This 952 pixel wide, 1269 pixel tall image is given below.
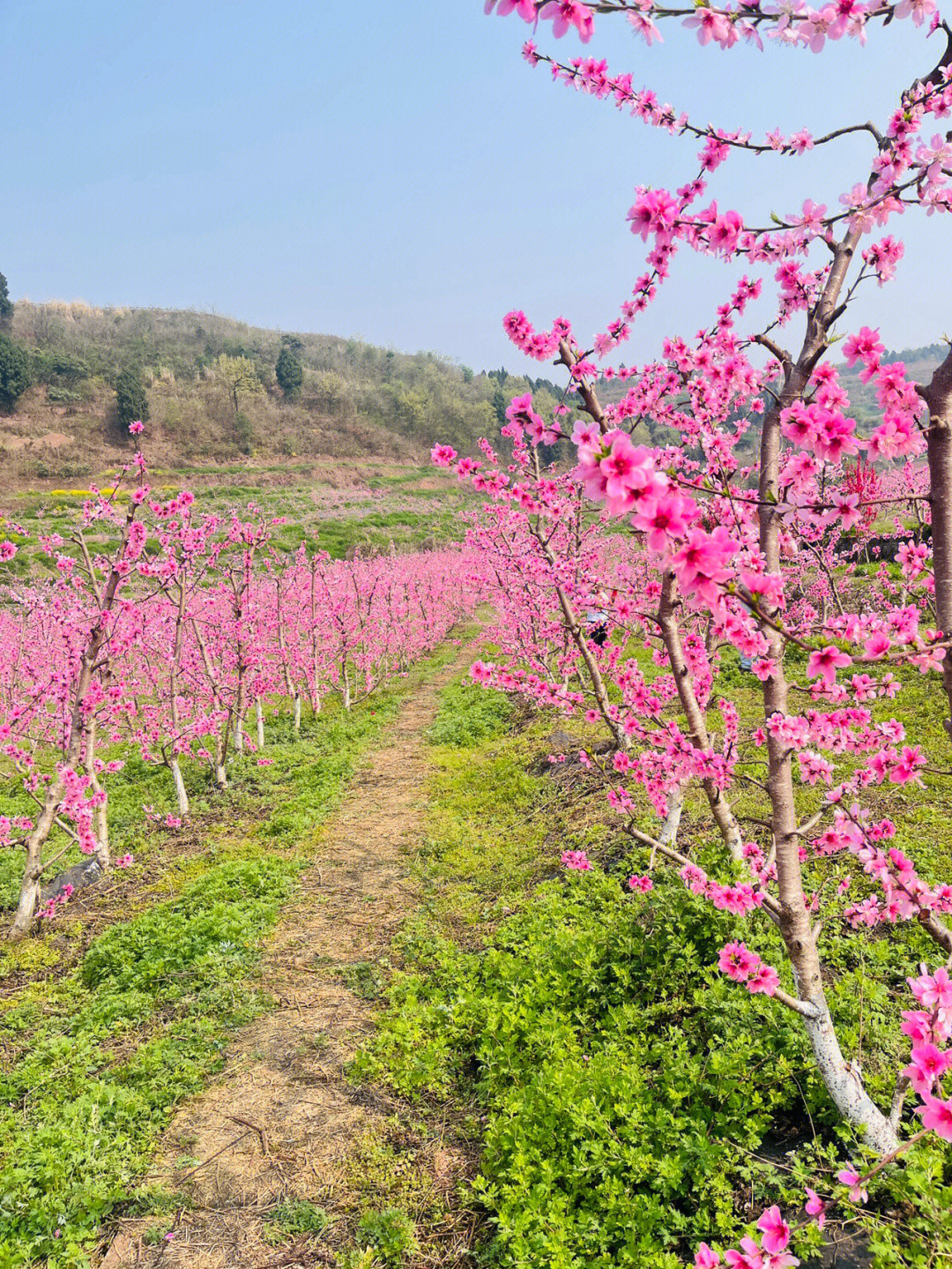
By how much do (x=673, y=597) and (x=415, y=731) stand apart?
853 centimetres

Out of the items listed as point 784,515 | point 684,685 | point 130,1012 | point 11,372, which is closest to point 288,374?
point 11,372

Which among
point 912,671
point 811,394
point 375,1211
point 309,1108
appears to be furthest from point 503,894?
point 912,671

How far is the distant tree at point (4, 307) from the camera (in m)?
67.7

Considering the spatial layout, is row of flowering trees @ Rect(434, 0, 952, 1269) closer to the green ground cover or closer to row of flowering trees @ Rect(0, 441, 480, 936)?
the green ground cover

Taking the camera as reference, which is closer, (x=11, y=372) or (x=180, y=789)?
(x=180, y=789)

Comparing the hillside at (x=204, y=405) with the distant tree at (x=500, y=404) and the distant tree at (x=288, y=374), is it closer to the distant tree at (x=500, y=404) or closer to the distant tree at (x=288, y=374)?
the distant tree at (x=288, y=374)

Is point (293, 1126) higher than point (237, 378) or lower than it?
lower

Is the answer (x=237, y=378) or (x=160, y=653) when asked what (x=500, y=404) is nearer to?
(x=237, y=378)

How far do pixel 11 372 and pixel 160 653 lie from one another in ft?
194

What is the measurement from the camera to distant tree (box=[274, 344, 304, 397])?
69.2 m

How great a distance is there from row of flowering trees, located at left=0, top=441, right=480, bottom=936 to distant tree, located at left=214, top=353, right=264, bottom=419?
48156 mm

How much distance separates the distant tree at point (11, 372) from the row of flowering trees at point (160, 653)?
46442 mm

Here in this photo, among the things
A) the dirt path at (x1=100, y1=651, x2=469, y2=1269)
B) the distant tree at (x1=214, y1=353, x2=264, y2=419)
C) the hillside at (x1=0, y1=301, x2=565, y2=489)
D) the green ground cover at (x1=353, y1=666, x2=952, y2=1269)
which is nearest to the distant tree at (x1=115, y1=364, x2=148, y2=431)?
the hillside at (x1=0, y1=301, x2=565, y2=489)

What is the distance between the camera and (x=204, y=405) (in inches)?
2285
